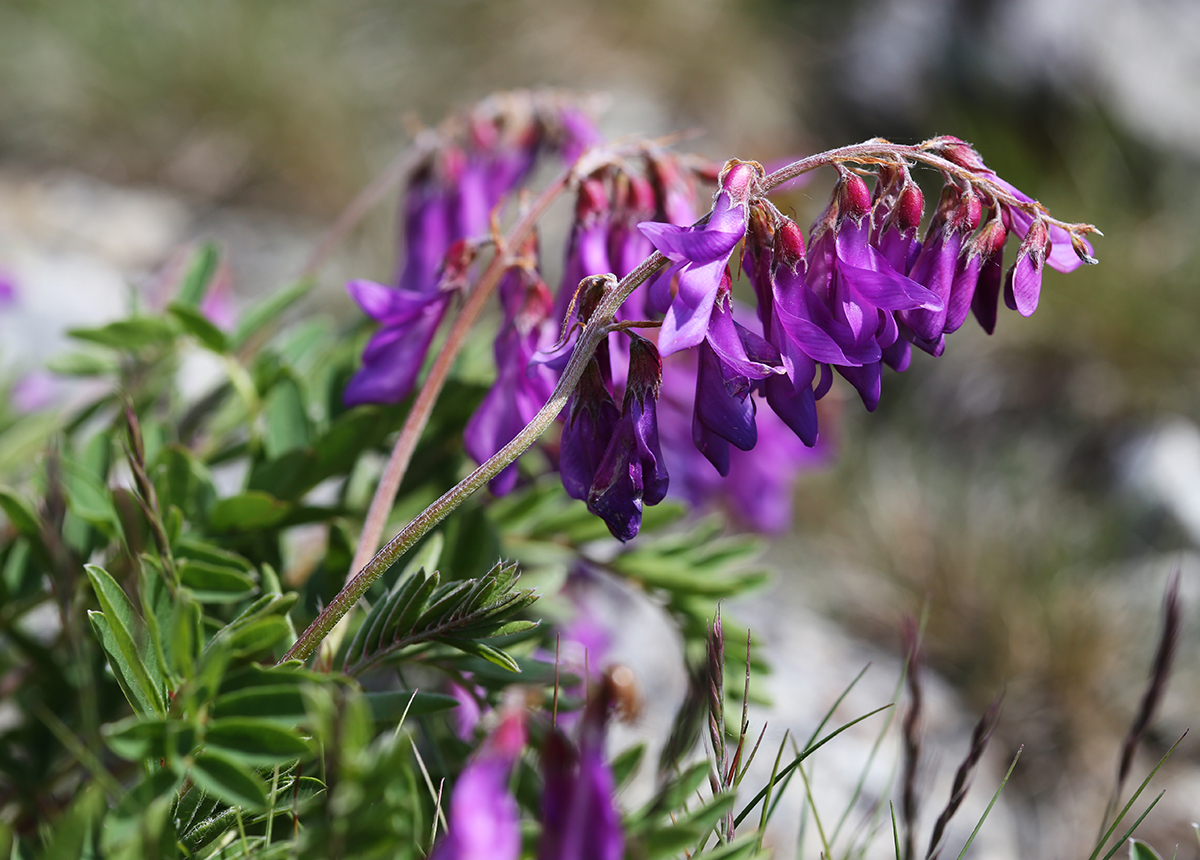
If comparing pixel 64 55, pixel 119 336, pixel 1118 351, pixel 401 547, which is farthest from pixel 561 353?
pixel 64 55

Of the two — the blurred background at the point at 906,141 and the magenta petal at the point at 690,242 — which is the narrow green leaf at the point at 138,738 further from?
the blurred background at the point at 906,141

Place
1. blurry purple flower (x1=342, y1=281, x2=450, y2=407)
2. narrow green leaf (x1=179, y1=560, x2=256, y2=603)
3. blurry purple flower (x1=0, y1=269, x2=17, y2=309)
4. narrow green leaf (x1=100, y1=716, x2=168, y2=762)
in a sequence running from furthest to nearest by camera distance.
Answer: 1. blurry purple flower (x1=0, y1=269, x2=17, y2=309)
2. blurry purple flower (x1=342, y1=281, x2=450, y2=407)
3. narrow green leaf (x1=179, y1=560, x2=256, y2=603)
4. narrow green leaf (x1=100, y1=716, x2=168, y2=762)

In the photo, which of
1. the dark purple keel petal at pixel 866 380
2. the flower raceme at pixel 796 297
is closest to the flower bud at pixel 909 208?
the flower raceme at pixel 796 297

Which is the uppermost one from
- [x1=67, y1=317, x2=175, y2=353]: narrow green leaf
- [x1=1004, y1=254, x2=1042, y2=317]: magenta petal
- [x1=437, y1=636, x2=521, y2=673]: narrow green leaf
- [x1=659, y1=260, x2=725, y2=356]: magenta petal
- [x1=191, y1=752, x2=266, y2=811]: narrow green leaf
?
[x1=1004, y1=254, x2=1042, y2=317]: magenta petal

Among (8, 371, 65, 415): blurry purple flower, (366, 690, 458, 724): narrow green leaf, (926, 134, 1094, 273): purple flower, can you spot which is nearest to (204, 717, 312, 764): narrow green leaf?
(366, 690, 458, 724): narrow green leaf

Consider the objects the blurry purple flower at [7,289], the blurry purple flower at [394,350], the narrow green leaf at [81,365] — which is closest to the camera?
the blurry purple flower at [394,350]

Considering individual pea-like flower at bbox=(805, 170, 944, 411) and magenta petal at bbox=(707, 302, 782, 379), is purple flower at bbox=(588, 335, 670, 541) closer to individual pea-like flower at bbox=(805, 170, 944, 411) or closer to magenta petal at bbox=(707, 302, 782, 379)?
magenta petal at bbox=(707, 302, 782, 379)

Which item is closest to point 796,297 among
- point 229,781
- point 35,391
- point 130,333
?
point 229,781
